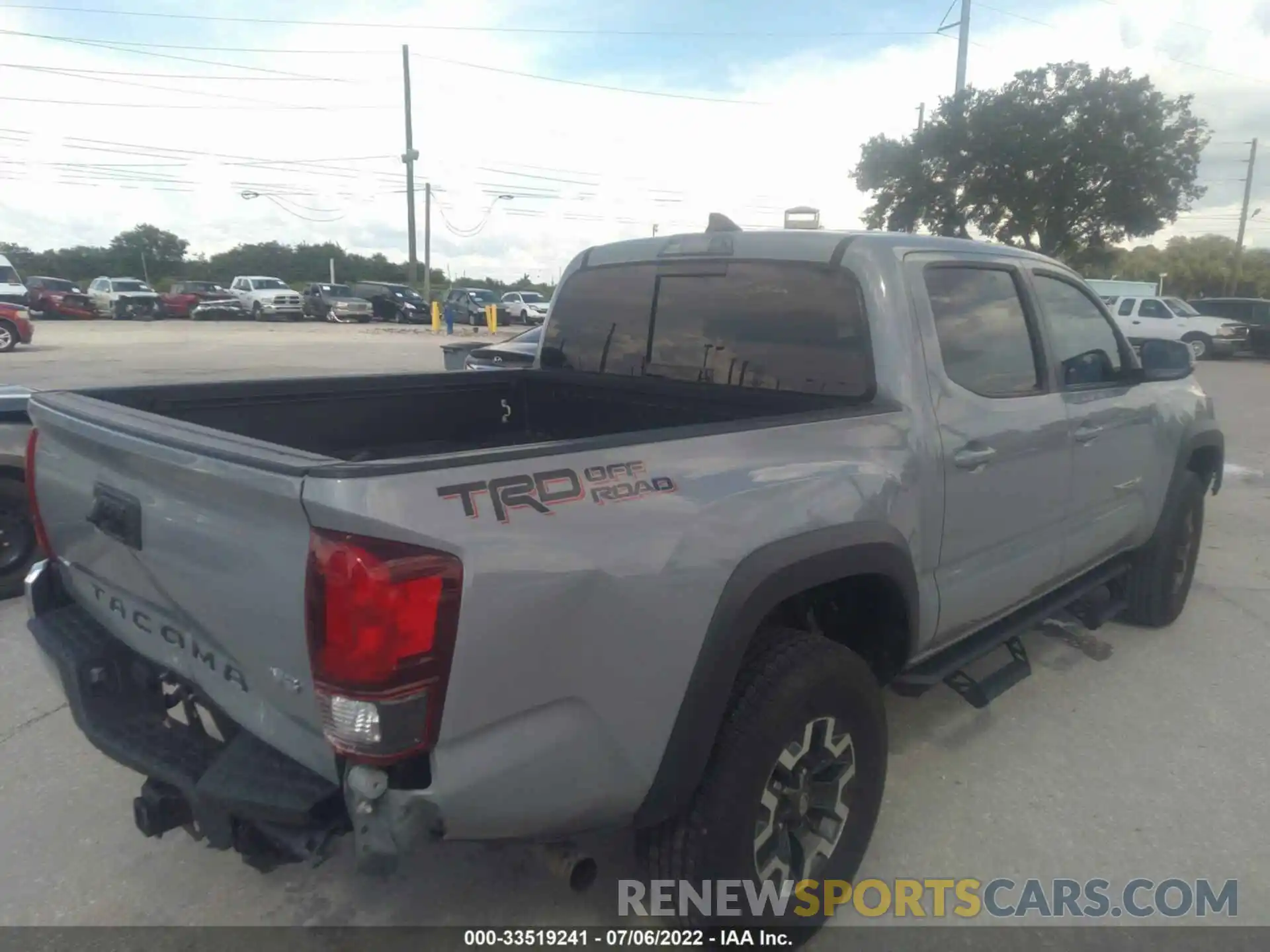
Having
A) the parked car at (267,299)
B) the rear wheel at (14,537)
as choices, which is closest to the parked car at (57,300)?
the parked car at (267,299)

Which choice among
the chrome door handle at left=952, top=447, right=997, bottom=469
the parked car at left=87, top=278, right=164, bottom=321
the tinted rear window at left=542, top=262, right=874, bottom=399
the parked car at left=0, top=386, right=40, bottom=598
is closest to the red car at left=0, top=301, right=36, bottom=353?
the parked car at left=87, top=278, right=164, bottom=321

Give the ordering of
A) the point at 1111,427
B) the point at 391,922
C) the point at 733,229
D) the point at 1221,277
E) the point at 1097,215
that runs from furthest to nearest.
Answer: the point at 1221,277 < the point at 1097,215 < the point at 1111,427 < the point at 733,229 < the point at 391,922

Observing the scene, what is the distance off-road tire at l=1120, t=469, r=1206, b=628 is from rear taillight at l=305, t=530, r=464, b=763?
157 inches

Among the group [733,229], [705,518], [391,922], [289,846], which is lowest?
[391,922]

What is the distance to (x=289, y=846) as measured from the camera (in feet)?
6.25

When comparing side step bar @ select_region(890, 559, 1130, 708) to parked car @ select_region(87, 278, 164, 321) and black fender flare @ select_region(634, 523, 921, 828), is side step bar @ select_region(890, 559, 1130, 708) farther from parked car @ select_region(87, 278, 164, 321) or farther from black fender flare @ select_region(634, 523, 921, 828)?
parked car @ select_region(87, 278, 164, 321)

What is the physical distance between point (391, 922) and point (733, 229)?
2604 millimetres

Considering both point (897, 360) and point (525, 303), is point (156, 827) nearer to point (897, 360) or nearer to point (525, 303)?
point (897, 360)

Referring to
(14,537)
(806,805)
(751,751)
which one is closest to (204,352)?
(14,537)

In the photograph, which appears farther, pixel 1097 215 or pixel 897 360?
pixel 1097 215

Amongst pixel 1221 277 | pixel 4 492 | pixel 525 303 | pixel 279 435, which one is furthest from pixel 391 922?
pixel 1221 277

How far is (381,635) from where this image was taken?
1685 millimetres

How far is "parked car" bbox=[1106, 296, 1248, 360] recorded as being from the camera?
25.7 m

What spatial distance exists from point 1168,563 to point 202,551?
4.46m
